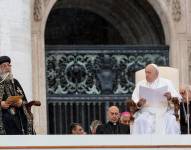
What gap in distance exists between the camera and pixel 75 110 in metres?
23.1

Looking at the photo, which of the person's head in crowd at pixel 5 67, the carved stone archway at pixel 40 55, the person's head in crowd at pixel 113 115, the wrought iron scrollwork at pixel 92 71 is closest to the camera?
the person's head in crowd at pixel 5 67

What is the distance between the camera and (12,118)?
665 inches

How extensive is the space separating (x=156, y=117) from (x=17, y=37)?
484 cm

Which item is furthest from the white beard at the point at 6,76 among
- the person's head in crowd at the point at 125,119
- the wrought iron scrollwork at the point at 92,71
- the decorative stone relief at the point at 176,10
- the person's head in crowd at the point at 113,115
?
the decorative stone relief at the point at 176,10

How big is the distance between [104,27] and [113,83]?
3.87 meters

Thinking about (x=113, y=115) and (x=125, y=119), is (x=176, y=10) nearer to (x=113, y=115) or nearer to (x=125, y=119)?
(x=125, y=119)

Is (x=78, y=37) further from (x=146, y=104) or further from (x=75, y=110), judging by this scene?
(x=146, y=104)

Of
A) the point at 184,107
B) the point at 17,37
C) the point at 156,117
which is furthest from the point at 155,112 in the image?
the point at 17,37

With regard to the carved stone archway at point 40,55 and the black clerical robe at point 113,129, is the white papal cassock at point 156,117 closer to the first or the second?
the black clerical robe at point 113,129

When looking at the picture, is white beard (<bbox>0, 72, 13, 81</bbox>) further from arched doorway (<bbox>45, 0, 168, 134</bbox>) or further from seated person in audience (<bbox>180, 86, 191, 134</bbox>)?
arched doorway (<bbox>45, 0, 168, 134</bbox>)

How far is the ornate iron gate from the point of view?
23047mm

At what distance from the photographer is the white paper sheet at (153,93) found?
17.3 metres

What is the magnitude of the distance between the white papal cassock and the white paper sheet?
0.05 metres

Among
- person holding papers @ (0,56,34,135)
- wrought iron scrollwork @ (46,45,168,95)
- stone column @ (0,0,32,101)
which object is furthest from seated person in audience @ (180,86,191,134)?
wrought iron scrollwork @ (46,45,168,95)
